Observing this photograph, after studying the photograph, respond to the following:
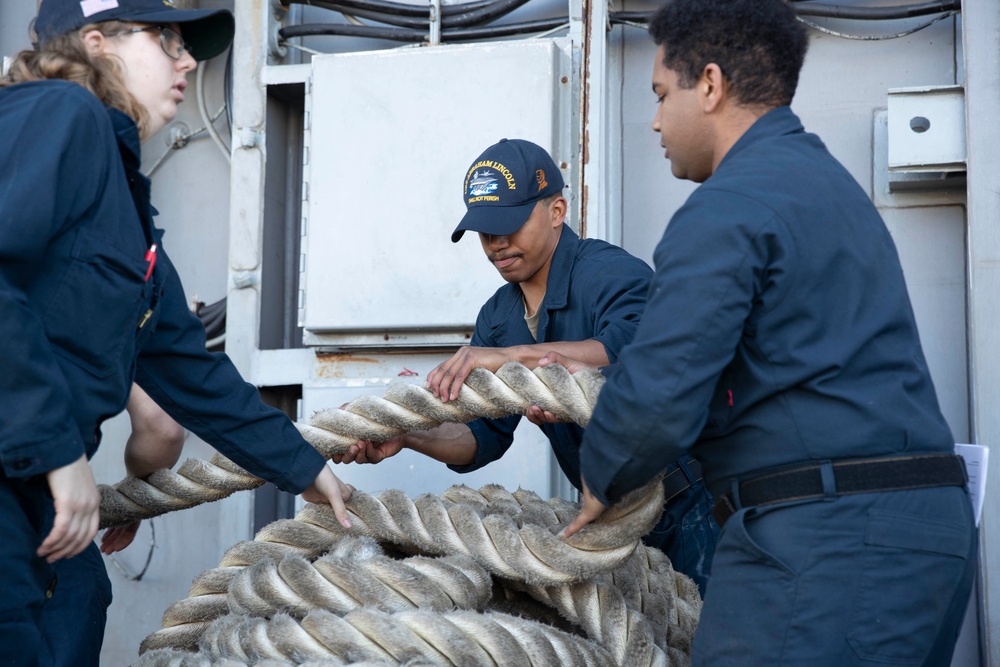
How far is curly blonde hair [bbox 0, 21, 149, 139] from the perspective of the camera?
66.2 inches

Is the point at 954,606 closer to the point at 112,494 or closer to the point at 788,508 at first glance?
the point at 788,508

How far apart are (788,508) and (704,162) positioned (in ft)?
1.84

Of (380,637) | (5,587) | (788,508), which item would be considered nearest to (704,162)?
(788,508)

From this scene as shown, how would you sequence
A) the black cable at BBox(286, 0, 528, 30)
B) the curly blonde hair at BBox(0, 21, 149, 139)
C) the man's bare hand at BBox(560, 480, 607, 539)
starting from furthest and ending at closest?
1. the black cable at BBox(286, 0, 528, 30)
2. the man's bare hand at BBox(560, 480, 607, 539)
3. the curly blonde hair at BBox(0, 21, 149, 139)

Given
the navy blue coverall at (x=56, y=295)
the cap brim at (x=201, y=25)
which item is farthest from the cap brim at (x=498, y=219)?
the navy blue coverall at (x=56, y=295)

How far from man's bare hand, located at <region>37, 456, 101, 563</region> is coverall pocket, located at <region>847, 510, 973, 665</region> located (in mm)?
1023

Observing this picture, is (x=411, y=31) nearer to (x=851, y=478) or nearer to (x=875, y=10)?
(x=875, y=10)

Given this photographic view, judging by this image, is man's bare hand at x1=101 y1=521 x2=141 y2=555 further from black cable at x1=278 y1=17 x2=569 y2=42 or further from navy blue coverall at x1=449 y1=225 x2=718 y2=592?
black cable at x1=278 y1=17 x2=569 y2=42

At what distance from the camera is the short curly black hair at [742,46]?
5.69 feet

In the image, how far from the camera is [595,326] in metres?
2.49

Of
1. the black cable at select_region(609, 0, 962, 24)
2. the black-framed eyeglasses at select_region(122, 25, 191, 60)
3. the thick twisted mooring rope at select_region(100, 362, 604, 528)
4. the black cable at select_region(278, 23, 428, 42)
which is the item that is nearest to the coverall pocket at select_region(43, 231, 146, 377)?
the black-framed eyeglasses at select_region(122, 25, 191, 60)

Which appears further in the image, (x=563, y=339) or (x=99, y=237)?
(x=563, y=339)

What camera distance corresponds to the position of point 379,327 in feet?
10.7

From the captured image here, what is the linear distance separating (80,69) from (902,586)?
53.8 inches
